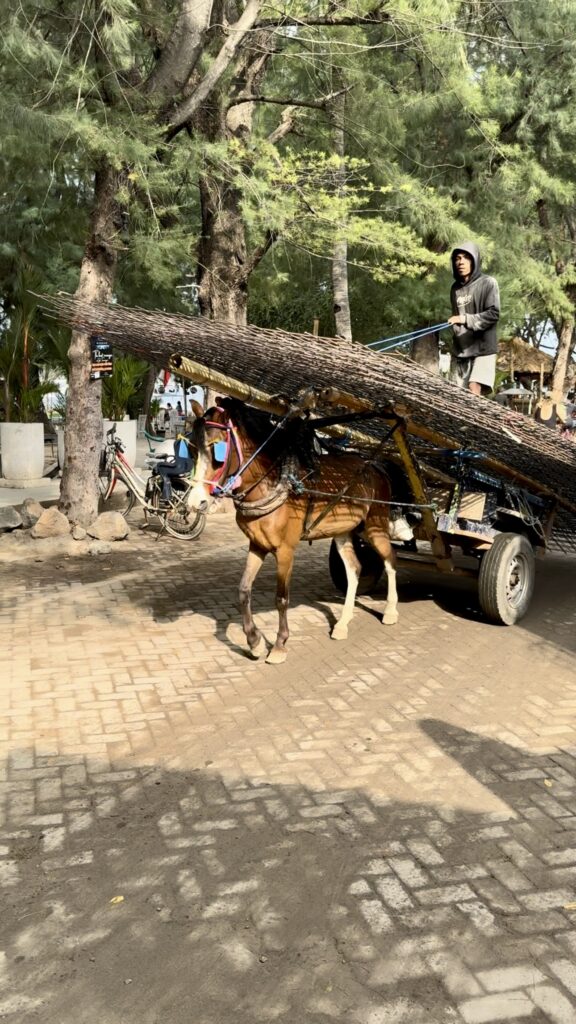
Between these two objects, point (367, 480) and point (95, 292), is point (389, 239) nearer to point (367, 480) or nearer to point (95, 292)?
point (95, 292)

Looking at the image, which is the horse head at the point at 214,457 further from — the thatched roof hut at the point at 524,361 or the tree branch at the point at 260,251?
the thatched roof hut at the point at 524,361

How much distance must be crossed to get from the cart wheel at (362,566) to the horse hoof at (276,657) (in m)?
1.95

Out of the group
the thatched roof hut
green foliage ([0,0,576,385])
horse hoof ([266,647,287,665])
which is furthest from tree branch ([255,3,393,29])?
the thatched roof hut

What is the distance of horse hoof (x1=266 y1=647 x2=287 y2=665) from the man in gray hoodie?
2.80 meters

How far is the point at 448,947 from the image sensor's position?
124 inches

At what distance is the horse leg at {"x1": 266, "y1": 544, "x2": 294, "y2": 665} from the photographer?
627cm

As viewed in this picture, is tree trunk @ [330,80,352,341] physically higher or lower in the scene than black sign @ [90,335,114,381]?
higher

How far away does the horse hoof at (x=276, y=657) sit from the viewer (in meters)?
6.27

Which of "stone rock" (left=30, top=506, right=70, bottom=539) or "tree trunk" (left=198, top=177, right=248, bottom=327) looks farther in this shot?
"tree trunk" (left=198, top=177, right=248, bottom=327)

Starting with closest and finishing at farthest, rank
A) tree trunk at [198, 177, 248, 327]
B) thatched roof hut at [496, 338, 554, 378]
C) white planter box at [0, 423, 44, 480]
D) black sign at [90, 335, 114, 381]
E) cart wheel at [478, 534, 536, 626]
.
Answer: cart wheel at [478, 534, 536, 626]
black sign at [90, 335, 114, 381]
tree trunk at [198, 177, 248, 327]
white planter box at [0, 423, 44, 480]
thatched roof hut at [496, 338, 554, 378]

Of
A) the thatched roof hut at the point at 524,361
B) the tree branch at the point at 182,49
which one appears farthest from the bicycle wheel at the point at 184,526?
the thatched roof hut at the point at 524,361

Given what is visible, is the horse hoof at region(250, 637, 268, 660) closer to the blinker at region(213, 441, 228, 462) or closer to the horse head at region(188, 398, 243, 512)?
the horse head at region(188, 398, 243, 512)

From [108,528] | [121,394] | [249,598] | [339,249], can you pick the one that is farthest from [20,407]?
[249,598]

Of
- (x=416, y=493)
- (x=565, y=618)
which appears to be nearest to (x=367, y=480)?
(x=416, y=493)
